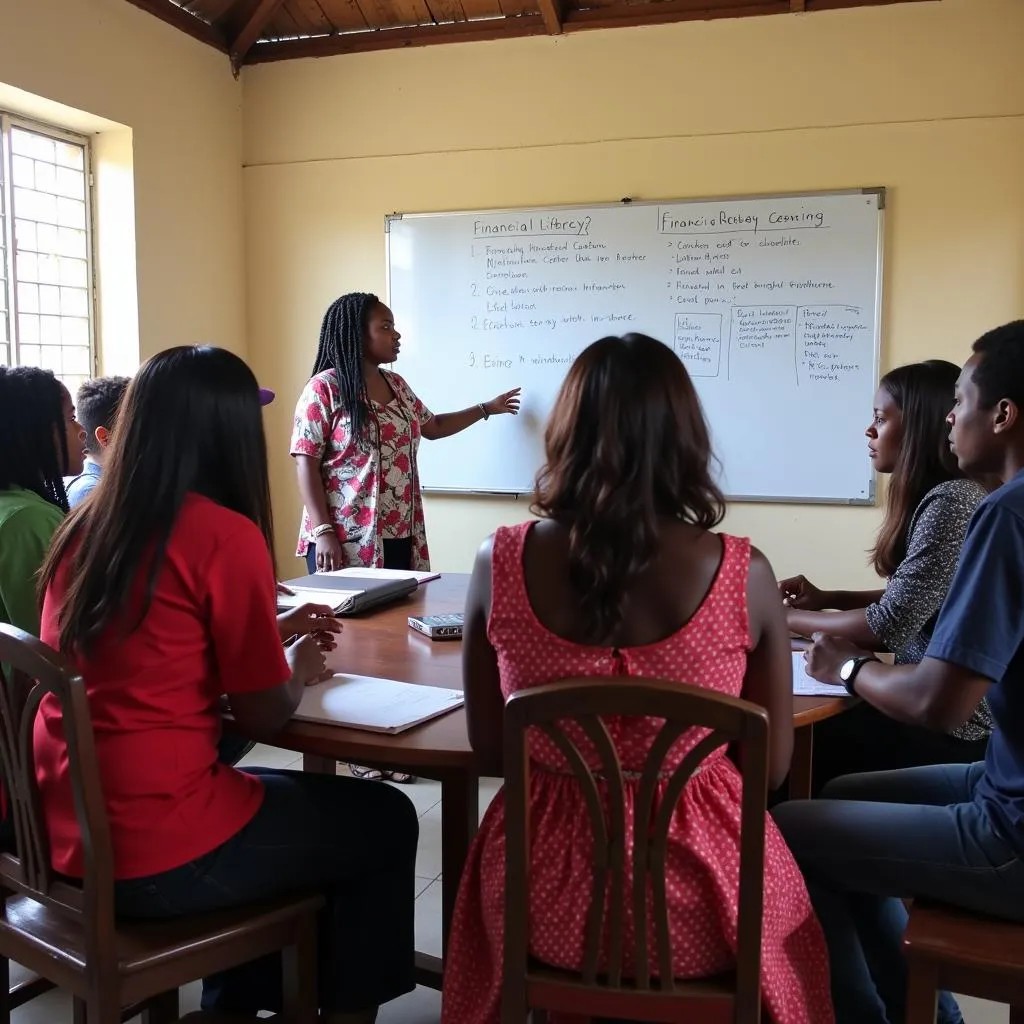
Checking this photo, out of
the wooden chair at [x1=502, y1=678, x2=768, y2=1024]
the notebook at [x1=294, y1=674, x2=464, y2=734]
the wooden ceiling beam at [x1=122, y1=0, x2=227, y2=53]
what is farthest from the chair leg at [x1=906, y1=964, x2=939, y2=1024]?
the wooden ceiling beam at [x1=122, y1=0, x2=227, y2=53]

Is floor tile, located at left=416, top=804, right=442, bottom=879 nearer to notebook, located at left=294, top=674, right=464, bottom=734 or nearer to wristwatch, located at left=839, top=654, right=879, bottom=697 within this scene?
notebook, located at left=294, top=674, right=464, bottom=734

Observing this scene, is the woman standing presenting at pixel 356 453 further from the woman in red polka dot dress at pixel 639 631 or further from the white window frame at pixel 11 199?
the woman in red polka dot dress at pixel 639 631

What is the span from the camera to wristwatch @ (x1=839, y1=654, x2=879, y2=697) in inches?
60.7

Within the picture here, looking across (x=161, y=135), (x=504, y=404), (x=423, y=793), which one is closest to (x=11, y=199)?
(x=161, y=135)

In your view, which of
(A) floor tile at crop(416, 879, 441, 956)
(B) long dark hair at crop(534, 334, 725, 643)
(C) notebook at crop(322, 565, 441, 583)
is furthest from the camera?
(C) notebook at crop(322, 565, 441, 583)

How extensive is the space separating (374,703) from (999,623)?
0.86 m

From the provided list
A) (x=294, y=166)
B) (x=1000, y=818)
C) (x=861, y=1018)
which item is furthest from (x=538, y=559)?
(x=294, y=166)

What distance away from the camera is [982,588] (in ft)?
4.18

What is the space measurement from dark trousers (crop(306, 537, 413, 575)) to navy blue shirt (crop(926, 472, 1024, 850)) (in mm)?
2098

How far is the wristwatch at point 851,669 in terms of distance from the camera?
5.06ft

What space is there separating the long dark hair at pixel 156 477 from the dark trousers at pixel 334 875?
0.35 m

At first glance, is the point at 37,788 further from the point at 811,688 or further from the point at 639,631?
the point at 811,688

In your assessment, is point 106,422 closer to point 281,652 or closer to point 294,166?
point 281,652

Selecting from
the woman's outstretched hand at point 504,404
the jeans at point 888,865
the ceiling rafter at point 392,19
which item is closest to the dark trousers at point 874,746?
the jeans at point 888,865
